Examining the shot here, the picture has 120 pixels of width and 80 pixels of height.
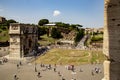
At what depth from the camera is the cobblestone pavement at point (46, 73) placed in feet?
103

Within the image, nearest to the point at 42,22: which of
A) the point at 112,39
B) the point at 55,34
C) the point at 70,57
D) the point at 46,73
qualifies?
the point at 55,34

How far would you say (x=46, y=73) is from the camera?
114ft

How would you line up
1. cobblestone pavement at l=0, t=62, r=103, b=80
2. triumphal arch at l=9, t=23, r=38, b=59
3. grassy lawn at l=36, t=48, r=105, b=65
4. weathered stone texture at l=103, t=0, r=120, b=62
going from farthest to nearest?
triumphal arch at l=9, t=23, r=38, b=59 → grassy lawn at l=36, t=48, r=105, b=65 → cobblestone pavement at l=0, t=62, r=103, b=80 → weathered stone texture at l=103, t=0, r=120, b=62

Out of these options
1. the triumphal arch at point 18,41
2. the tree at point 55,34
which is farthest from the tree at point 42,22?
the triumphal arch at point 18,41

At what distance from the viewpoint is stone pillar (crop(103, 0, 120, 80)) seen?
7.52 m

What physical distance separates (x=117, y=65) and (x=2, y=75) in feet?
90.7

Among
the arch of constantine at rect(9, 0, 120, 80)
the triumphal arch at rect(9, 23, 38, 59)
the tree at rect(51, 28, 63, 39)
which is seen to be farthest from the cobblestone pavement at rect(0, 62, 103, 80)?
the tree at rect(51, 28, 63, 39)

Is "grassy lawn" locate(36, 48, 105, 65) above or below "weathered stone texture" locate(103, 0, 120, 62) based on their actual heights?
below

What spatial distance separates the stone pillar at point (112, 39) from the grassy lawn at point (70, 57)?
33.3m

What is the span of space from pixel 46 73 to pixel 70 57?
12056 mm

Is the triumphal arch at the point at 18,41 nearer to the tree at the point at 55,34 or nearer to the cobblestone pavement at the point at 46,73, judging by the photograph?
the cobblestone pavement at the point at 46,73

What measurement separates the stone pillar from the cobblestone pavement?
75.2ft

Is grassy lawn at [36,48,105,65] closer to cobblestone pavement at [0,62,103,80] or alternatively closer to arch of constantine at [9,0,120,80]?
cobblestone pavement at [0,62,103,80]

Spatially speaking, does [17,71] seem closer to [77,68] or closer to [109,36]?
[77,68]
